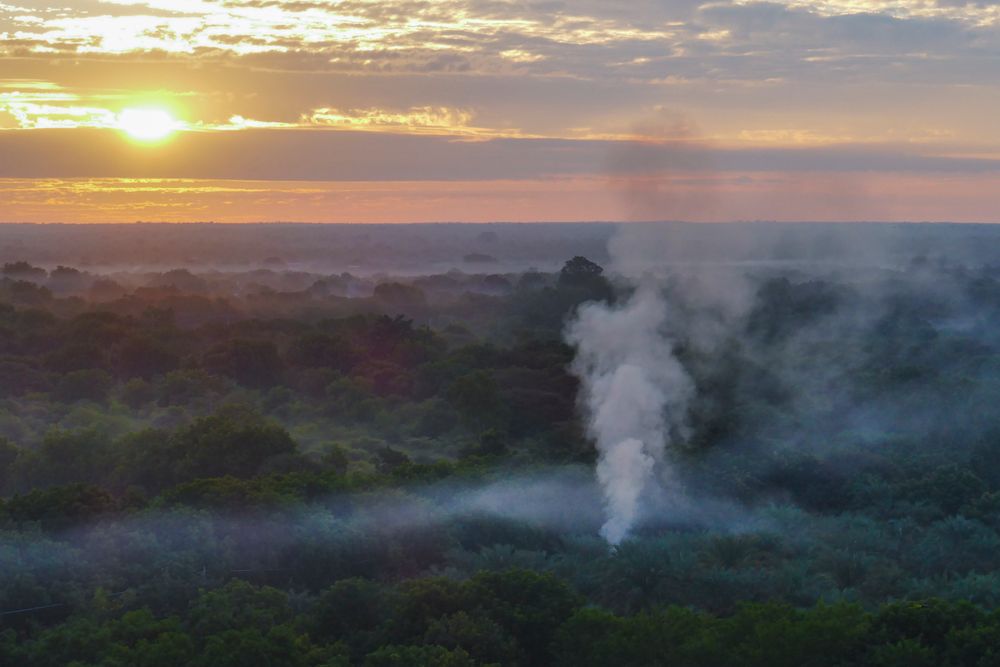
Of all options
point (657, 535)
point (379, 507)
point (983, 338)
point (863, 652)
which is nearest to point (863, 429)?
point (657, 535)

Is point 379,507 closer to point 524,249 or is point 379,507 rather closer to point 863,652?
point 863,652

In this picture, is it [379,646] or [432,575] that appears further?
[432,575]

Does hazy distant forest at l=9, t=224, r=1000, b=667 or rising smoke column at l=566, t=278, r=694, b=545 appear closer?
hazy distant forest at l=9, t=224, r=1000, b=667

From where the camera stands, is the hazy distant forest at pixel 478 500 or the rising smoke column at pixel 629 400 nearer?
the hazy distant forest at pixel 478 500

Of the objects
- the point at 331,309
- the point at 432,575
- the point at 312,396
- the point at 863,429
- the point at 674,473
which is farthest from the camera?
the point at 331,309

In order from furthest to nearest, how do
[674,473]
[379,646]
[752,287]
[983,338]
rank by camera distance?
1. [752,287]
2. [983,338]
3. [674,473]
4. [379,646]
